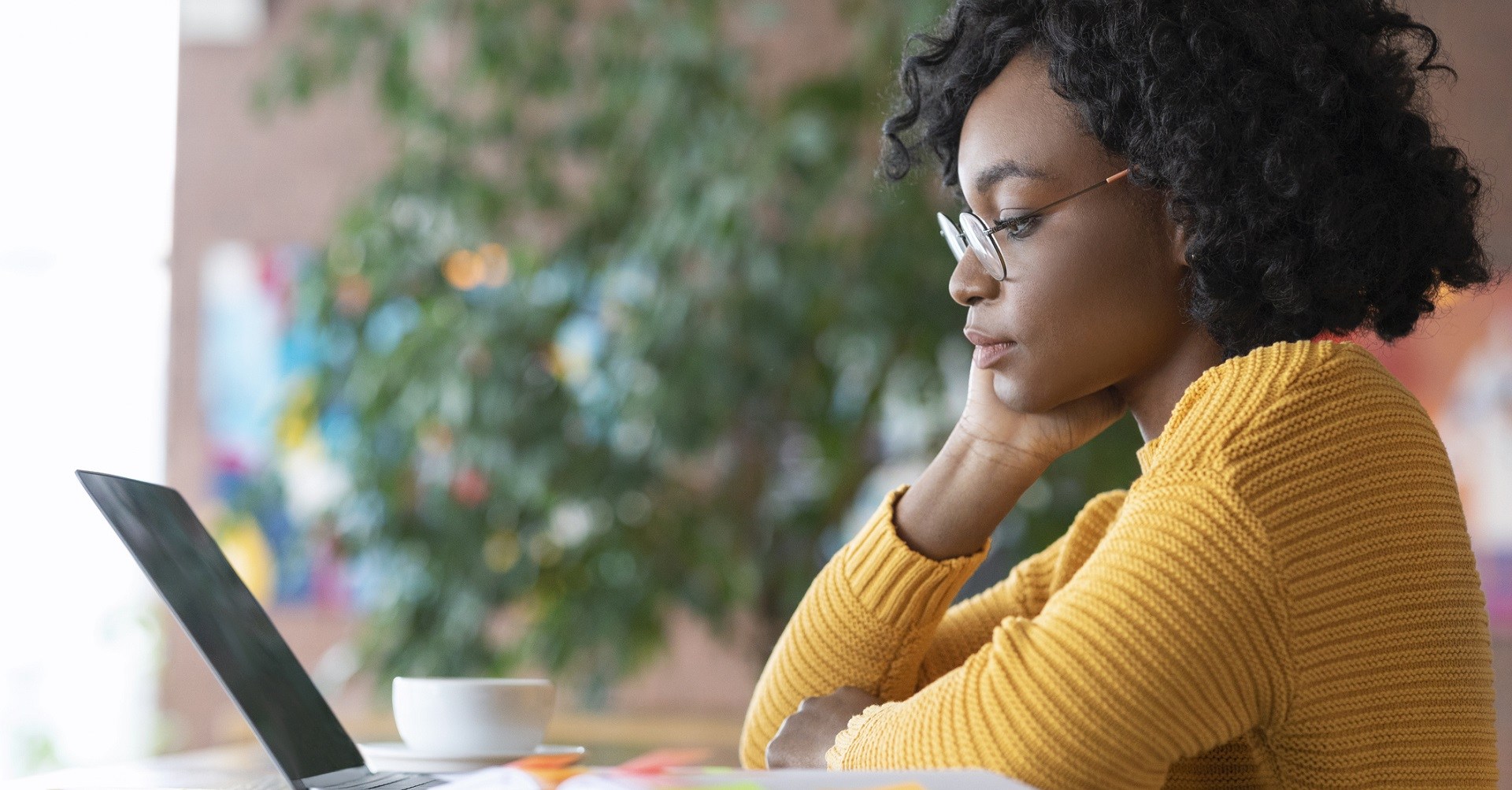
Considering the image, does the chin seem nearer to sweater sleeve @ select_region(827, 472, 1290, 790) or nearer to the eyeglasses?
the eyeglasses

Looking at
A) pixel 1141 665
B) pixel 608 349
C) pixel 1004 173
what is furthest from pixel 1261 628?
pixel 608 349

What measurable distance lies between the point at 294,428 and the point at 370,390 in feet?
0.86

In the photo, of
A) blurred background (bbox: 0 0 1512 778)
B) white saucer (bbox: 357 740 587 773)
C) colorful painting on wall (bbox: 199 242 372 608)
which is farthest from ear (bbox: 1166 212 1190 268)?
colorful painting on wall (bbox: 199 242 372 608)

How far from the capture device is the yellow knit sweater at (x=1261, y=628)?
0.65m

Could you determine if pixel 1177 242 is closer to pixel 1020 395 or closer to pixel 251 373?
pixel 1020 395

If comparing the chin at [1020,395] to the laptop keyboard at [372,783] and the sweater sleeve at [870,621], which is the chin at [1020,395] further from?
the laptop keyboard at [372,783]

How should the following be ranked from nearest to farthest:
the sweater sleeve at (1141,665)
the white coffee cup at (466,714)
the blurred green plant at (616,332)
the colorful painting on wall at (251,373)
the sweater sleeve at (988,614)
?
the sweater sleeve at (1141,665), the white coffee cup at (466,714), the sweater sleeve at (988,614), the blurred green plant at (616,332), the colorful painting on wall at (251,373)

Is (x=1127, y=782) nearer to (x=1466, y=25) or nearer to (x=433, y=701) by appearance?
(x=433, y=701)

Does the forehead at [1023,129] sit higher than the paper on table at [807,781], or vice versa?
the forehead at [1023,129]

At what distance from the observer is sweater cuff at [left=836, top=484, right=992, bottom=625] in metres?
1.04

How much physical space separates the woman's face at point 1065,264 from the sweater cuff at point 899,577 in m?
0.18

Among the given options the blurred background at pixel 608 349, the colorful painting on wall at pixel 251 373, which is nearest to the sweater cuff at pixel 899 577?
the blurred background at pixel 608 349

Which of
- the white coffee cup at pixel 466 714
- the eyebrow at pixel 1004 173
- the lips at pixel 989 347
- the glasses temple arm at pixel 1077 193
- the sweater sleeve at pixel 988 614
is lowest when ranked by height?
the white coffee cup at pixel 466 714

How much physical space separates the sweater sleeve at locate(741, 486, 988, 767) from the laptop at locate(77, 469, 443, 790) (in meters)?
A: 0.34
